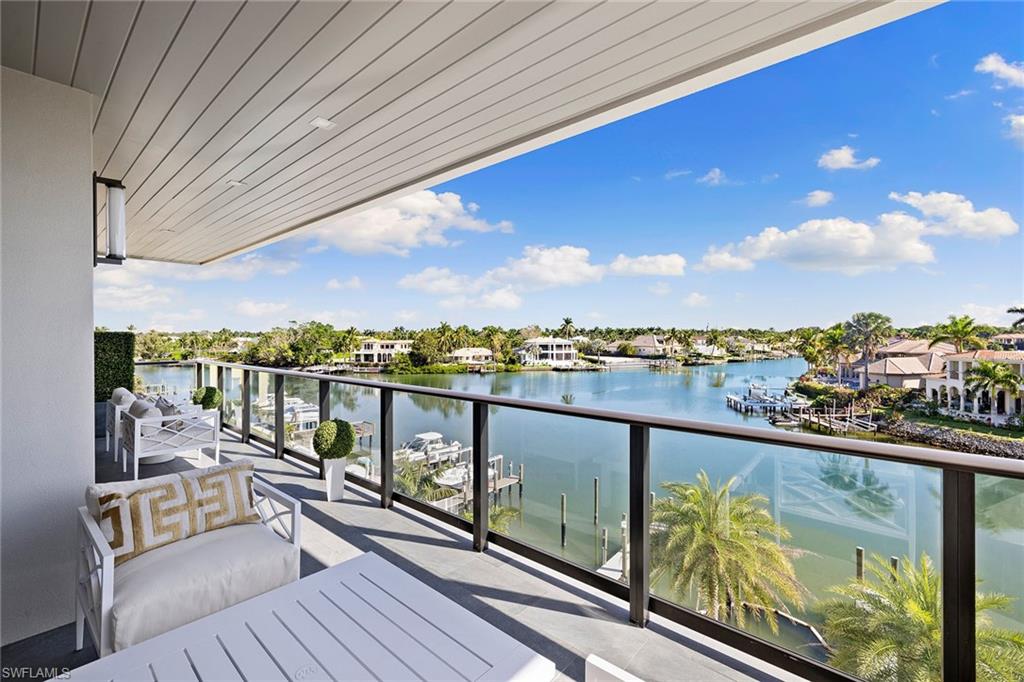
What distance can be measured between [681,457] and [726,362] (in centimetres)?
919

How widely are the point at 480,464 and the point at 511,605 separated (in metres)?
Result: 0.98

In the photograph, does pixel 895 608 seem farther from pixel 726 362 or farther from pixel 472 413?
pixel 726 362

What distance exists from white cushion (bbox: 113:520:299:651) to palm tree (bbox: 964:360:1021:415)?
875 cm

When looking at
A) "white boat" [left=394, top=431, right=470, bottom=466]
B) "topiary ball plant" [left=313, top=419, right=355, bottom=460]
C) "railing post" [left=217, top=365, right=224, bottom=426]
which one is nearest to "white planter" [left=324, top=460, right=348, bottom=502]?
"topiary ball plant" [left=313, top=419, right=355, bottom=460]

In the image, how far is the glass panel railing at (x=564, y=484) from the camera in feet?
8.53

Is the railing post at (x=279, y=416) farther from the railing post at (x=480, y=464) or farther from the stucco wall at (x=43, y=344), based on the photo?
the railing post at (x=480, y=464)

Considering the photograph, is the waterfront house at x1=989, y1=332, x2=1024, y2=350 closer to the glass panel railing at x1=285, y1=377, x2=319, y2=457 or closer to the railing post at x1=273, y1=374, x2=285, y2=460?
the glass panel railing at x1=285, y1=377, x2=319, y2=457

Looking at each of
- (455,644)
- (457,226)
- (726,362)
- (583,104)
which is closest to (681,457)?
(455,644)

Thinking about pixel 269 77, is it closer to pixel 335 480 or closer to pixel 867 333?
pixel 335 480

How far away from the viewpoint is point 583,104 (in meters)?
2.57

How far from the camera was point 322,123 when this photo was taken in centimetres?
273

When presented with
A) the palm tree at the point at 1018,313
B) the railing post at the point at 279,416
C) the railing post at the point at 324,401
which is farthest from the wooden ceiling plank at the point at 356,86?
the palm tree at the point at 1018,313

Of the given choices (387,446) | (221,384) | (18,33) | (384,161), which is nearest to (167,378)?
(221,384)

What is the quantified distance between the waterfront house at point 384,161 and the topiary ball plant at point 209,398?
4178 mm
